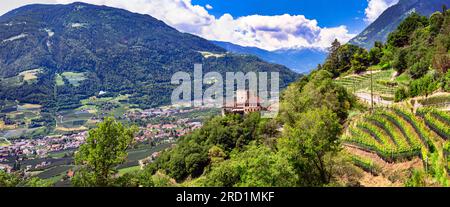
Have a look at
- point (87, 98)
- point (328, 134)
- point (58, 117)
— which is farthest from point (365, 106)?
point (87, 98)

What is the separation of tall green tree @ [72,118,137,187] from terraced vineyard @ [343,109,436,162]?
11653 millimetres

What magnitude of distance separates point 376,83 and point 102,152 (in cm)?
2945

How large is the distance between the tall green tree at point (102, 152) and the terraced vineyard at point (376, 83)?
2370 cm

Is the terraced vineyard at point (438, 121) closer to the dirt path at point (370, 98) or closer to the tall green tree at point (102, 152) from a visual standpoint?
the dirt path at point (370, 98)

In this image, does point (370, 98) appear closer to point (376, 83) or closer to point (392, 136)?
point (376, 83)

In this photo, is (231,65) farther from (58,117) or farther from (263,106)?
(263,106)

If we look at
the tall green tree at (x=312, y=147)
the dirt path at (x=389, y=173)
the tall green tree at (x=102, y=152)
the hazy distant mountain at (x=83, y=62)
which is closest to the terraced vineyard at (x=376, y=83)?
the dirt path at (x=389, y=173)

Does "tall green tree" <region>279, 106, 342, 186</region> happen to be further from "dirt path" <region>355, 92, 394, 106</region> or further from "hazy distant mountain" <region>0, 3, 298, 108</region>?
"hazy distant mountain" <region>0, 3, 298, 108</region>

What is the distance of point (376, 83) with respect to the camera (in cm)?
3328

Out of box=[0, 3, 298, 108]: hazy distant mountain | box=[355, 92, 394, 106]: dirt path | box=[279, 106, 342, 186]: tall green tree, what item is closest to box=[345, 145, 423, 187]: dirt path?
box=[279, 106, 342, 186]: tall green tree

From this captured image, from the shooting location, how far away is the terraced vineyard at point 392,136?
14.0 meters

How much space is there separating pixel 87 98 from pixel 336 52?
325 feet

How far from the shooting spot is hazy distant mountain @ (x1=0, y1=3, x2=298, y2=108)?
121500 mm

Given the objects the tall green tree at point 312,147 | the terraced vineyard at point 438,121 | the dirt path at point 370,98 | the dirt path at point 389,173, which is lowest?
the dirt path at point 389,173
